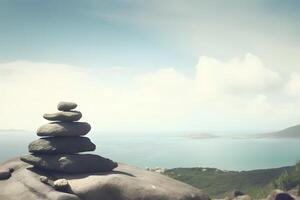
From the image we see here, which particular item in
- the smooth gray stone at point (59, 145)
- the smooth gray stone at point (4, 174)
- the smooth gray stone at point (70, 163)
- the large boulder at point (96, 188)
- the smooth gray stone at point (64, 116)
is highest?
the smooth gray stone at point (64, 116)

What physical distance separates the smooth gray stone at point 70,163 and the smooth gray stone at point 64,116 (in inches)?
136

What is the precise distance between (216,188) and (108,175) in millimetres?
115768

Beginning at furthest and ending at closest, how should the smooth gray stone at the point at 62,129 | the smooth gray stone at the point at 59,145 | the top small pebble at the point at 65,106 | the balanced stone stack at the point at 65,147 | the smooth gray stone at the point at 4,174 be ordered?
the top small pebble at the point at 65,106 < the smooth gray stone at the point at 62,129 < the smooth gray stone at the point at 59,145 < the smooth gray stone at the point at 4,174 < the balanced stone stack at the point at 65,147

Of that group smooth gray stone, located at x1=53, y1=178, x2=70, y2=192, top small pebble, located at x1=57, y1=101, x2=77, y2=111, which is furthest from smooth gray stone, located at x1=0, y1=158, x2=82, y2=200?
top small pebble, located at x1=57, y1=101, x2=77, y2=111

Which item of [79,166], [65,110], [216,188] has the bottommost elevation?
[216,188]

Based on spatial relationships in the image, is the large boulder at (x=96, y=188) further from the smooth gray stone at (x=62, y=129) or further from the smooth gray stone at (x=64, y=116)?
the smooth gray stone at (x=64, y=116)

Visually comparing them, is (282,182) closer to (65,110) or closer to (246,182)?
(246,182)

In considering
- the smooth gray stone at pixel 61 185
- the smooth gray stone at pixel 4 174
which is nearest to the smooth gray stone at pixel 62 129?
the smooth gray stone at pixel 4 174

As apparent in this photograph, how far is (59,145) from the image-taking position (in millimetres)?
39719

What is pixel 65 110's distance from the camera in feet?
136

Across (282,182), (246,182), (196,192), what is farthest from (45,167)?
(246,182)

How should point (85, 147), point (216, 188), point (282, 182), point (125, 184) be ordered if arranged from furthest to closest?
point (216, 188), point (282, 182), point (85, 147), point (125, 184)

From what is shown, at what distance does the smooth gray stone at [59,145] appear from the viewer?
3962cm

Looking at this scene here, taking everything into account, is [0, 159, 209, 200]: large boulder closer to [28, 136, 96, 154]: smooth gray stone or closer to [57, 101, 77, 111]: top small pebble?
[28, 136, 96, 154]: smooth gray stone
